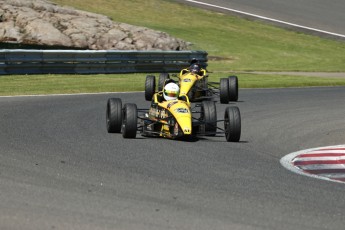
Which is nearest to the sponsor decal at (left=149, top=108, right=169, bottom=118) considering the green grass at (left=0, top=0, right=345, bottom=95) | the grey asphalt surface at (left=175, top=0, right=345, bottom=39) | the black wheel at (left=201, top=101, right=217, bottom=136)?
the black wheel at (left=201, top=101, right=217, bottom=136)

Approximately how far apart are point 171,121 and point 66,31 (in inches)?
865

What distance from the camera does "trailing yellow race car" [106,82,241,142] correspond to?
46.6ft

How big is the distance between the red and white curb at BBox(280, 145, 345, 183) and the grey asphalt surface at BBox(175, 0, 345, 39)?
1255 inches

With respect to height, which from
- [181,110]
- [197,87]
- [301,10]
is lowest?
[197,87]

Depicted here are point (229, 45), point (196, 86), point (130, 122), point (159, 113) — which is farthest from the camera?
point (229, 45)

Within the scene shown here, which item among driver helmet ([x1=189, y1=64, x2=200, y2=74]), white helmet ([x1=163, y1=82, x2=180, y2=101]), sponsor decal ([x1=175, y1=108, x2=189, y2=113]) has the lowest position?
driver helmet ([x1=189, y1=64, x2=200, y2=74])

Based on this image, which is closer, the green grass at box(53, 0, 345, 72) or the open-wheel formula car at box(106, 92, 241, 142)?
the open-wheel formula car at box(106, 92, 241, 142)

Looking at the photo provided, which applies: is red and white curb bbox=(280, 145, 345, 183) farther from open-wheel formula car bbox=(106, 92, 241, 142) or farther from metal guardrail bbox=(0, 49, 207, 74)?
metal guardrail bbox=(0, 49, 207, 74)

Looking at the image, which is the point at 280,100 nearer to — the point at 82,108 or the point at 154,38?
the point at 82,108

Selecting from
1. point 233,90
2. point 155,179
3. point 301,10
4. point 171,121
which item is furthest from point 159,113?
point 301,10

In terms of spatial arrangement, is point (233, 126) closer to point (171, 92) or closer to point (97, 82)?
point (171, 92)

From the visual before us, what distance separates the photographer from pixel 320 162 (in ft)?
40.9

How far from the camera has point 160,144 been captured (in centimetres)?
1380

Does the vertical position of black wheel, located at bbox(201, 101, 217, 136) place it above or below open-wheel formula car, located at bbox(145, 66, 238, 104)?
above
